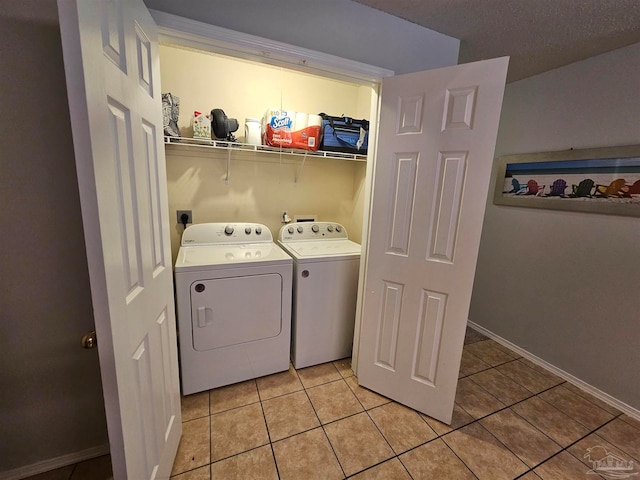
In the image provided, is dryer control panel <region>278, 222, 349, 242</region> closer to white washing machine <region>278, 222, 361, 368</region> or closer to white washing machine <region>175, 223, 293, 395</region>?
white washing machine <region>278, 222, 361, 368</region>

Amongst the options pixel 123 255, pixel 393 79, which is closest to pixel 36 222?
pixel 123 255

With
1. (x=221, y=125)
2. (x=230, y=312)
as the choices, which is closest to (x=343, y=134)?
(x=221, y=125)

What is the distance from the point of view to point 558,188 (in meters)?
2.04

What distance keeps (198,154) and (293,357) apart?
69.7 inches

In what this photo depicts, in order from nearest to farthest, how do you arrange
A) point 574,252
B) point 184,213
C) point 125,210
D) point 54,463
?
1. point 125,210
2. point 54,463
3. point 574,252
4. point 184,213

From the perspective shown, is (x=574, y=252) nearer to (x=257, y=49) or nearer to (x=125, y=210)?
(x=257, y=49)

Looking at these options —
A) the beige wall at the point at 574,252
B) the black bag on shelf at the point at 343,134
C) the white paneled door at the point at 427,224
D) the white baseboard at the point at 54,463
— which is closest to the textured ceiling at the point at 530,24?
the beige wall at the point at 574,252

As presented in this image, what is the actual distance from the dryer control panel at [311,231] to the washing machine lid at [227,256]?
0.71 feet

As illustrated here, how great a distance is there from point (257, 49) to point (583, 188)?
2365mm

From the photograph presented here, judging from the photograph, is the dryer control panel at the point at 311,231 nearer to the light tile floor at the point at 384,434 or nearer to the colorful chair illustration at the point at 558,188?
the light tile floor at the point at 384,434

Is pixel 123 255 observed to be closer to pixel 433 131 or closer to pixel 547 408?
pixel 433 131

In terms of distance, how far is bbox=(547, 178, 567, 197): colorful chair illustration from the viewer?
2.01 metres

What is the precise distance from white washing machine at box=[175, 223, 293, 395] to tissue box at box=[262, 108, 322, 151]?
84 centimetres

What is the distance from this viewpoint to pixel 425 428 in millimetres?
1579
